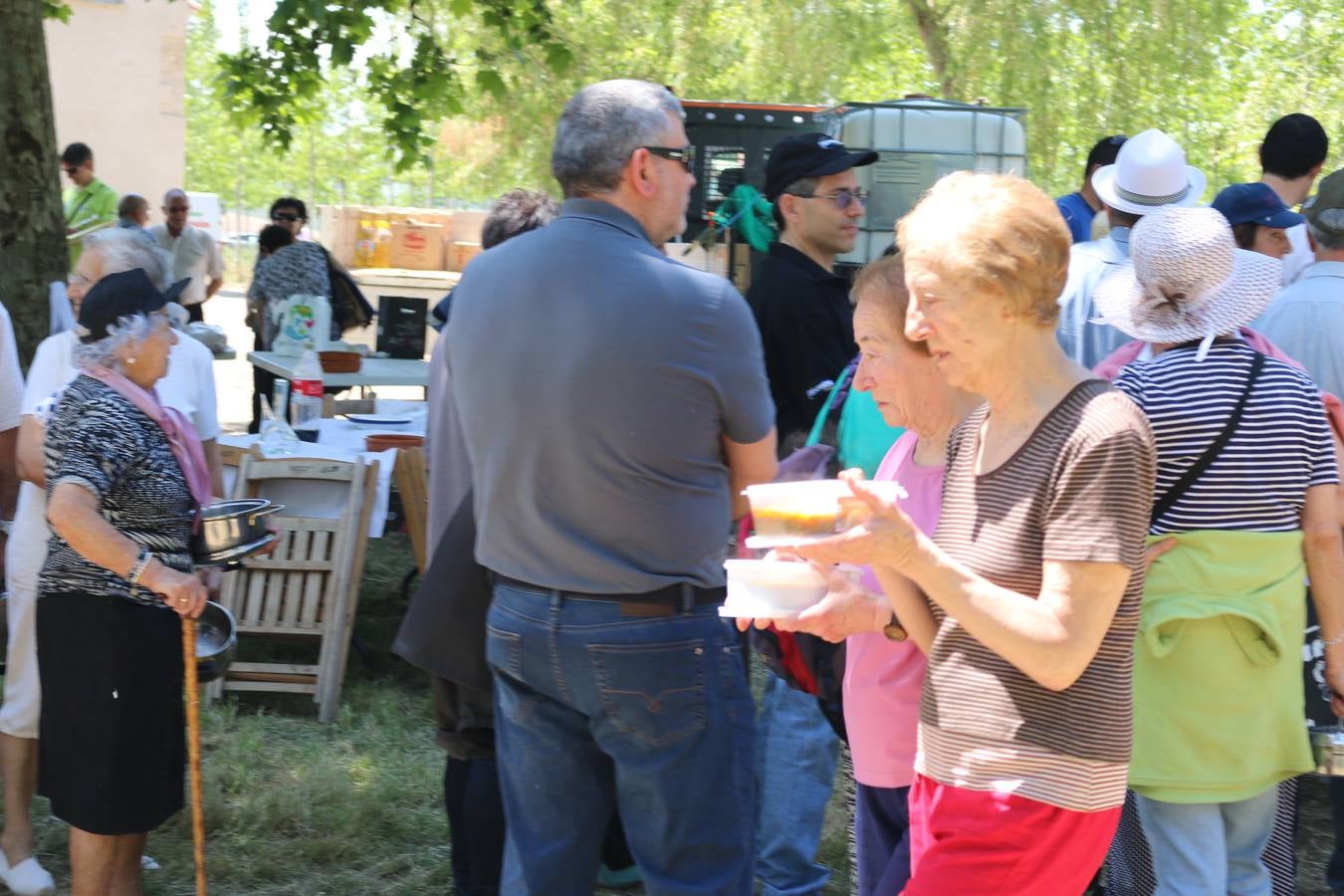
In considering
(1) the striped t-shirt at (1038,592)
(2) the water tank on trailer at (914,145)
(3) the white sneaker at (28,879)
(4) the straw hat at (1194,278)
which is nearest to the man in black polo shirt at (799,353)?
(4) the straw hat at (1194,278)

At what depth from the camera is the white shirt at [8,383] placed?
14.3ft

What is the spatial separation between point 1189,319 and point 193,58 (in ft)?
158

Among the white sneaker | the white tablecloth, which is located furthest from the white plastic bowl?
the white tablecloth

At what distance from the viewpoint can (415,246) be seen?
19.7 meters

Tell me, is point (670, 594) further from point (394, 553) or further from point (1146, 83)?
point (1146, 83)

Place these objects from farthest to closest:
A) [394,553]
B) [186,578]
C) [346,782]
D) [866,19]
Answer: [866,19], [394,553], [346,782], [186,578]

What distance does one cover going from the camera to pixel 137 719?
3.60 m

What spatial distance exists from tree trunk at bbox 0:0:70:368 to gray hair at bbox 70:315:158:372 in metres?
2.96

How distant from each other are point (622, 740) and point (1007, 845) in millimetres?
837

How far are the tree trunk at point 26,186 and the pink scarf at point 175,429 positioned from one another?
2.87 meters

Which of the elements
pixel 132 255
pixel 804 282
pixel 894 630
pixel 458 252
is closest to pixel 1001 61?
pixel 458 252

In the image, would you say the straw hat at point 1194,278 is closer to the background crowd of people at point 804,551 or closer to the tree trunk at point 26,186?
the background crowd of people at point 804,551

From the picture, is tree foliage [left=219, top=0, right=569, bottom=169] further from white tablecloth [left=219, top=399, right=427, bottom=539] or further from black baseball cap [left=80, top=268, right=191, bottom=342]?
black baseball cap [left=80, top=268, right=191, bottom=342]

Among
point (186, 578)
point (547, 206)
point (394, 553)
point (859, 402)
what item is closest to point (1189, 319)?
point (859, 402)
